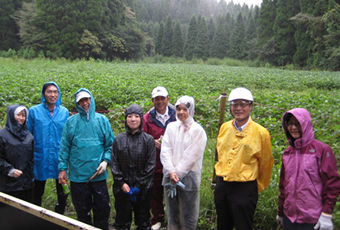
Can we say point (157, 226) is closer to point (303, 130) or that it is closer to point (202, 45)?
point (303, 130)

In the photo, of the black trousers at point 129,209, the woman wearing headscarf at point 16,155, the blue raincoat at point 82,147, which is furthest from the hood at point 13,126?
the black trousers at point 129,209

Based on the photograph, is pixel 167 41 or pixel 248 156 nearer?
pixel 248 156

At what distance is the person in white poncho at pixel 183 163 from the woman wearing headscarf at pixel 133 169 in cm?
18

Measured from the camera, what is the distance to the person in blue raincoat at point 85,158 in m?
2.89

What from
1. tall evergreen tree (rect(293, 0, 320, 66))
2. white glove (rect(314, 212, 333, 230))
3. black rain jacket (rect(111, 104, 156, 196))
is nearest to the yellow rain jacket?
white glove (rect(314, 212, 333, 230))

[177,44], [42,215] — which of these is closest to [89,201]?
[42,215]

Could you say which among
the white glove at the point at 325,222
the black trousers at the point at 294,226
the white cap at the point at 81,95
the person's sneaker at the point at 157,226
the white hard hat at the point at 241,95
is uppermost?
the white hard hat at the point at 241,95

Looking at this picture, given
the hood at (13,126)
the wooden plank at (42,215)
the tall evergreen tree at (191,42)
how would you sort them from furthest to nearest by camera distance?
1. the tall evergreen tree at (191,42)
2. the hood at (13,126)
3. the wooden plank at (42,215)

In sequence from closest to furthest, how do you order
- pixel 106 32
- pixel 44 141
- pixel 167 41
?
pixel 44 141 → pixel 106 32 → pixel 167 41

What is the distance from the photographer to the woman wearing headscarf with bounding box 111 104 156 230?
2749mm

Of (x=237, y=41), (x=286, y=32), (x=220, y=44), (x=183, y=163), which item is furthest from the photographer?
(x=220, y=44)

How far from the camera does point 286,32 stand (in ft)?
130

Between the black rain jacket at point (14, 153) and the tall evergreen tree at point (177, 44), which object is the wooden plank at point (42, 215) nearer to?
the black rain jacket at point (14, 153)

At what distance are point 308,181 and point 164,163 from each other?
128cm
